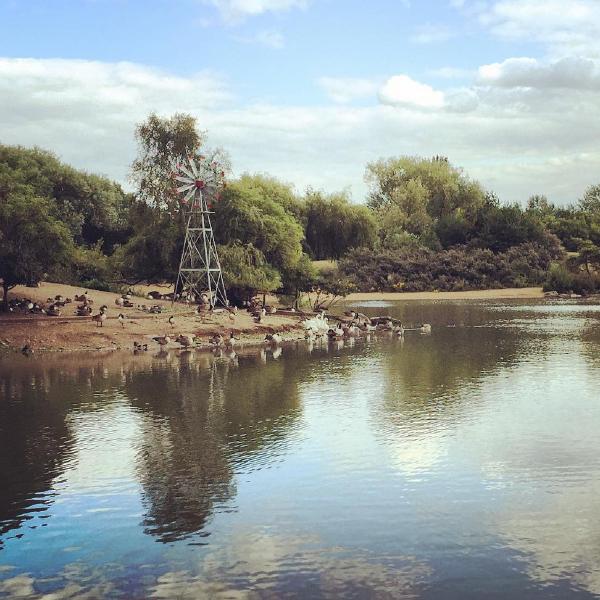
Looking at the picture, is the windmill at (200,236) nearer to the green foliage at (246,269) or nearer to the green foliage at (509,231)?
the green foliage at (246,269)

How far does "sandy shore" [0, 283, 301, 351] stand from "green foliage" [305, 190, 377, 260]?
41087 mm

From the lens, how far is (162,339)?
39.8 meters

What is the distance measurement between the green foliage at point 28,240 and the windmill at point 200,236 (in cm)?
731

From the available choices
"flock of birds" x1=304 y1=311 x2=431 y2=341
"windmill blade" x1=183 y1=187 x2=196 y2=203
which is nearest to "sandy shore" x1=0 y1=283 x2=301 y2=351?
"flock of birds" x1=304 y1=311 x2=431 y2=341

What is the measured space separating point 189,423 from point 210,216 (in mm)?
33733

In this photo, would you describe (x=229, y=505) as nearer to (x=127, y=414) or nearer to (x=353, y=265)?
(x=127, y=414)

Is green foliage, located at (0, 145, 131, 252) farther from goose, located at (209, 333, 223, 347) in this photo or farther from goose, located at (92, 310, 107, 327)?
goose, located at (209, 333, 223, 347)

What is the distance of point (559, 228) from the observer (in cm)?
9981

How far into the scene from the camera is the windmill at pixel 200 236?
47438mm

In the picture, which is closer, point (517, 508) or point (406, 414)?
point (517, 508)

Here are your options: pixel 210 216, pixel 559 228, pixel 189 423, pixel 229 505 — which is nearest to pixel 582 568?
pixel 229 505

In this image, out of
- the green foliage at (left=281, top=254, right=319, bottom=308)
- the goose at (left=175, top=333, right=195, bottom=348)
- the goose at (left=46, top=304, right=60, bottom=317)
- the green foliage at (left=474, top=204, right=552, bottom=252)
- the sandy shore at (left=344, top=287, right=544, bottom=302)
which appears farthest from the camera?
the green foliage at (left=474, top=204, right=552, bottom=252)

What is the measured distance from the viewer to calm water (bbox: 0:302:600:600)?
11.5m

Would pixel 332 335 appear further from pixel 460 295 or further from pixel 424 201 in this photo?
pixel 424 201
